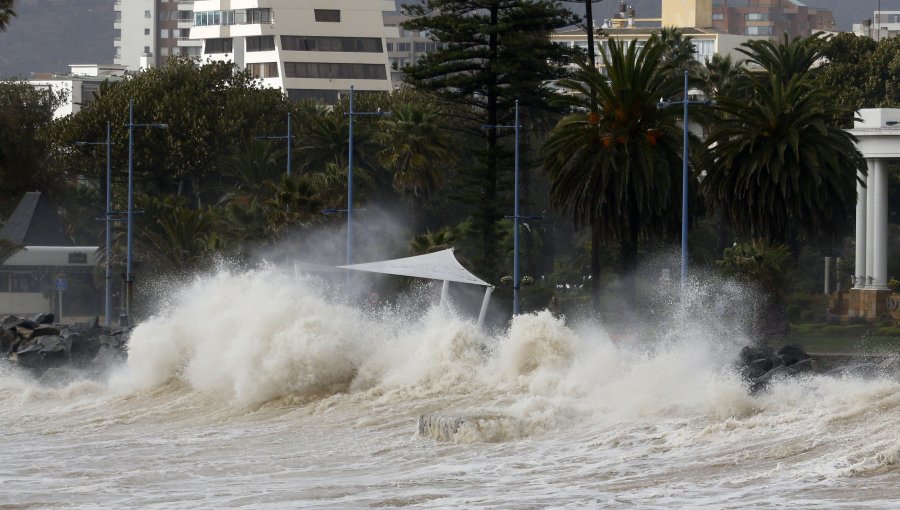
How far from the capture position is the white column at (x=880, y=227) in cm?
5703

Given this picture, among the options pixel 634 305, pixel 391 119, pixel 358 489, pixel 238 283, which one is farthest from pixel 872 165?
pixel 358 489

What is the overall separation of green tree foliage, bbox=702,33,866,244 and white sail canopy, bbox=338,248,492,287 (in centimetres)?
952

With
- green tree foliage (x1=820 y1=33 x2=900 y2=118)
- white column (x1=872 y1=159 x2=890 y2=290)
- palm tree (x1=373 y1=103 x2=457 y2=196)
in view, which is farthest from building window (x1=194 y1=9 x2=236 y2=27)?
white column (x1=872 y1=159 x2=890 y2=290)

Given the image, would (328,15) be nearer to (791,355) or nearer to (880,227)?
(880,227)

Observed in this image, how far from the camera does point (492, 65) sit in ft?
182

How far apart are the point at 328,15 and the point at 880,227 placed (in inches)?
3105

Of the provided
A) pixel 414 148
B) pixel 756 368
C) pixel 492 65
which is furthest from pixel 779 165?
pixel 414 148

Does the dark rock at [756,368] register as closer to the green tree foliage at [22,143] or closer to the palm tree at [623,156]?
the palm tree at [623,156]

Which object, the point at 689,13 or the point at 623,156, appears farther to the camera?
the point at 689,13

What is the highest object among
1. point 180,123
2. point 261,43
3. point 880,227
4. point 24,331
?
point 261,43

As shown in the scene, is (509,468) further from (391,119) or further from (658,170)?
(391,119)

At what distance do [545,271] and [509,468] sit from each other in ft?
165

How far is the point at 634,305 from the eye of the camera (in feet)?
154

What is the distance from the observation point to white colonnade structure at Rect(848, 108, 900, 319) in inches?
2210
